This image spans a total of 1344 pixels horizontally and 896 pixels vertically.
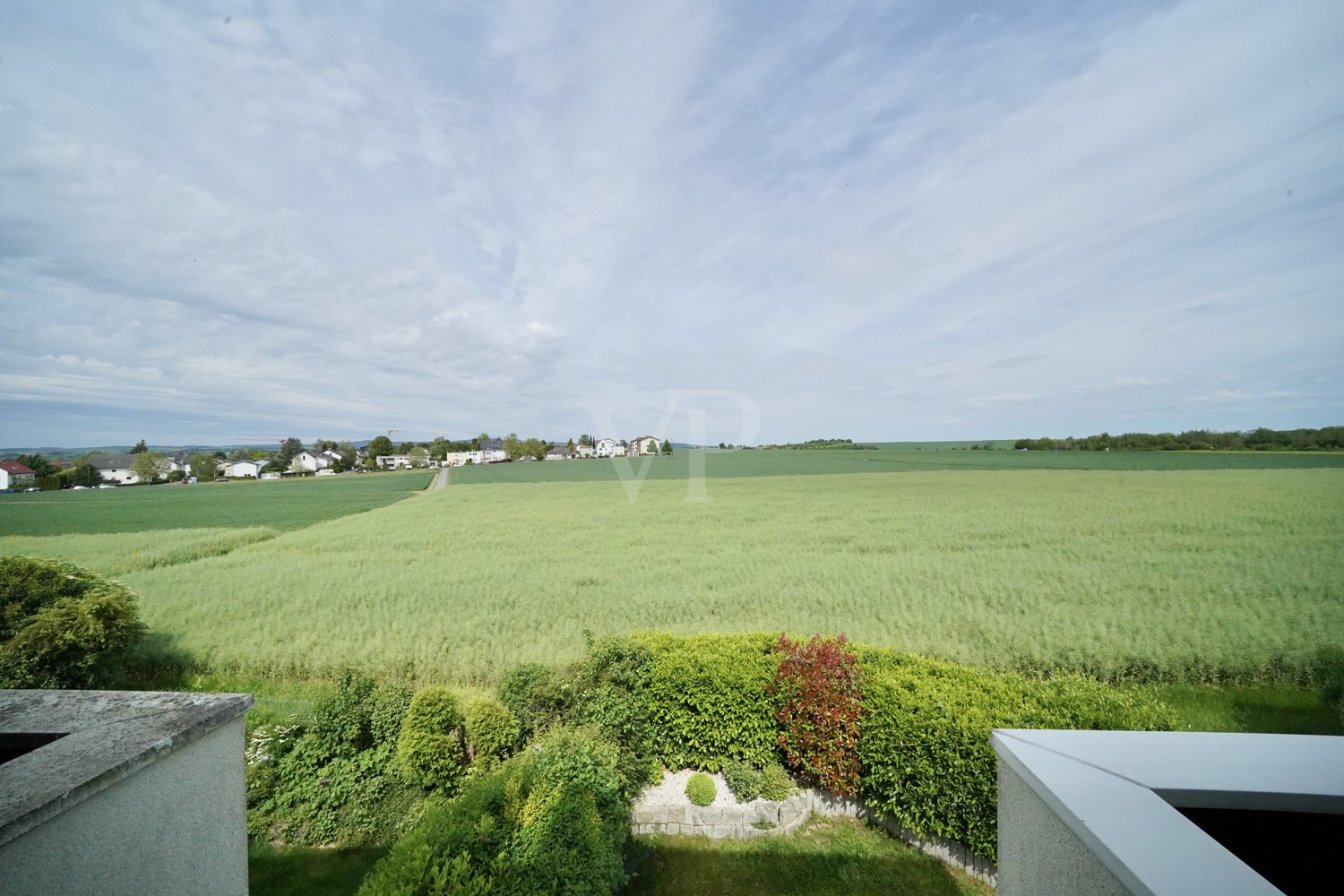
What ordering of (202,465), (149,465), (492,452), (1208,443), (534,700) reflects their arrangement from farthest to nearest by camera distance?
(492,452), (1208,443), (202,465), (149,465), (534,700)

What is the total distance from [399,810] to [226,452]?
1432 inches

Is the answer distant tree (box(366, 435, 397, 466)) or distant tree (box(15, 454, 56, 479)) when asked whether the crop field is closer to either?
distant tree (box(15, 454, 56, 479))

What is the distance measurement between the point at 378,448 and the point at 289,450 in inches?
405

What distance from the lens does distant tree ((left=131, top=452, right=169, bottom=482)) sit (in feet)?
56.3

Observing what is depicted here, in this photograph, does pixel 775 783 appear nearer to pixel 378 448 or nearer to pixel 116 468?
pixel 116 468

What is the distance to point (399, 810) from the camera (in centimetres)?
509

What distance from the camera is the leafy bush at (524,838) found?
9.19 ft

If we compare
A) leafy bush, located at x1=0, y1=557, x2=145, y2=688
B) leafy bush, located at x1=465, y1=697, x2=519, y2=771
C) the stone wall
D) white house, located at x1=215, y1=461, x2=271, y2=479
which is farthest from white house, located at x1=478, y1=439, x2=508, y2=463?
the stone wall

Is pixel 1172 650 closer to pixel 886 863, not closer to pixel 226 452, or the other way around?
pixel 886 863

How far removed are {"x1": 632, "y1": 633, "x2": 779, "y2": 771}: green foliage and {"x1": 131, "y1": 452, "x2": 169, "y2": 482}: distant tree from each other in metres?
22.8

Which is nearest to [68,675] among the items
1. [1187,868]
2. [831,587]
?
[1187,868]

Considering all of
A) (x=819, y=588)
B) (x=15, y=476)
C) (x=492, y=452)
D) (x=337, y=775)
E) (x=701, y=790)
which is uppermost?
(x=492, y=452)

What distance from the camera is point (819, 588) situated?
11.4 m

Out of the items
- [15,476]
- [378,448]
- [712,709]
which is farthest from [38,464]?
[378,448]
